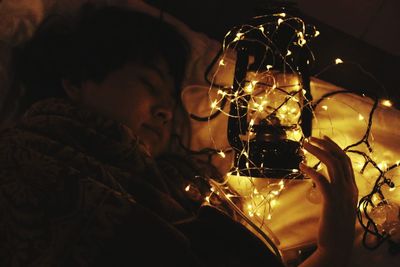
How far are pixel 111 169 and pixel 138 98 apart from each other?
0.24 meters

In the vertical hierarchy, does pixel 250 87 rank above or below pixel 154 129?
above

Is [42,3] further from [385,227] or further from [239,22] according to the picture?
[385,227]

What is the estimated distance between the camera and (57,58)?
4.48 ft

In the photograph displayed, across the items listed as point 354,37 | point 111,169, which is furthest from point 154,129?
point 354,37

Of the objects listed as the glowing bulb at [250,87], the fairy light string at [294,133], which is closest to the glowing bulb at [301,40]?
the fairy light string at [294,133]

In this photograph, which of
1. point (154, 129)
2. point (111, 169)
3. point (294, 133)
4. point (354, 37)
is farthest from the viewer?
point (354, 37)

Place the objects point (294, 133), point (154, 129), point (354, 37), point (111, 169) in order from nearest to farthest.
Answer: point (111, 169)
point (294, 133)
point (154, 129)
point (354, 37)

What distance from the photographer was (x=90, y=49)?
1312mm

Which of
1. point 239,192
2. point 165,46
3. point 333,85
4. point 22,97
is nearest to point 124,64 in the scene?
point 165,46

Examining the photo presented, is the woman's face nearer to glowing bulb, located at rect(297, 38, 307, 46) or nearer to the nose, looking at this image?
the nose

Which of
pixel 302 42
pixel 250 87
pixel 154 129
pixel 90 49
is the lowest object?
pixel 154 129

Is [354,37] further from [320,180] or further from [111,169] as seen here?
[111,169]

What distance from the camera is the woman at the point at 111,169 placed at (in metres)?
0.93

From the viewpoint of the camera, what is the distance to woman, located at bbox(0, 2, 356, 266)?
0.93m
